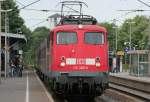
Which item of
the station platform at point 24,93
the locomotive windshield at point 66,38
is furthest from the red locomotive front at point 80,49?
the station platform at point 24,93

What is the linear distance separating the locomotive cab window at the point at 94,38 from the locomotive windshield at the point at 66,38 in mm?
522

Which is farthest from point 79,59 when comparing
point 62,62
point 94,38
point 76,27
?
point 76,27

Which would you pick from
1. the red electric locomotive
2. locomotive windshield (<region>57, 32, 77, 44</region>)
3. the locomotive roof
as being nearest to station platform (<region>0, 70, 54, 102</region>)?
the red electric locomotive

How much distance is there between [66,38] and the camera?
23.5m

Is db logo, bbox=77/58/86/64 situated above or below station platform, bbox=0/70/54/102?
above

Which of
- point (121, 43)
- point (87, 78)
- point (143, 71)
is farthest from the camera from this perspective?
point (121, 43)

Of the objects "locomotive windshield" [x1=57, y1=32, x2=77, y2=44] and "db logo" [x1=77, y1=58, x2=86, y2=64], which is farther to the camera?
"locomotive windshield" [x1=57, y1=32, x2=77, y2=44]

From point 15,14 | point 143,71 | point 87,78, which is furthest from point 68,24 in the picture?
point 15,14

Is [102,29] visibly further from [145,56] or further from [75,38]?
[145,56]

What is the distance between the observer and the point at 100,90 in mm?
23000

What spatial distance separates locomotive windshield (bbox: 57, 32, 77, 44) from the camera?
23422 mm

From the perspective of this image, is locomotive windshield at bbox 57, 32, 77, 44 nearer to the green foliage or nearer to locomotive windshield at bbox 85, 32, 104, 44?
locomotive windshield at bbox 85, 32, 104, 44

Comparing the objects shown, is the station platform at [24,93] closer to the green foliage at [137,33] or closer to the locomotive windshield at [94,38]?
the locomotive windshield at [94,38]

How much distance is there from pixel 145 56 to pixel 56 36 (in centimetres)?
3450
